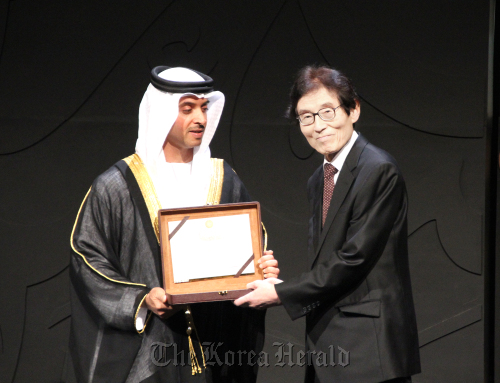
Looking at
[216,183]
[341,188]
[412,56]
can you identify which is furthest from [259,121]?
[341,188]

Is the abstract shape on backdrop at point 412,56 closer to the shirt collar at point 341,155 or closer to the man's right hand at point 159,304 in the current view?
the shirt collar at point 341,155

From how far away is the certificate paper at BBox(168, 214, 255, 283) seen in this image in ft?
6.49

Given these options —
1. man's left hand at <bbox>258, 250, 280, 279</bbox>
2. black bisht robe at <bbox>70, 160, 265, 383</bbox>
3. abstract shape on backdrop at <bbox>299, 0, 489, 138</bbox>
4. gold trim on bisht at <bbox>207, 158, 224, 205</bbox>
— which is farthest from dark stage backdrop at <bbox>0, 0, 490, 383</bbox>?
man's left hand at <bbox>258, 250, 280, 279</bbox>

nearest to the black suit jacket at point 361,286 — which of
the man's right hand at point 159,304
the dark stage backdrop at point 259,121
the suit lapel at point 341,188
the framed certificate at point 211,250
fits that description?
the suit lapel at point 341,188

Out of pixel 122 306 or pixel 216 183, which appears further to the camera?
pixel 216 183

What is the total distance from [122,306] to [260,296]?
1.45 ft

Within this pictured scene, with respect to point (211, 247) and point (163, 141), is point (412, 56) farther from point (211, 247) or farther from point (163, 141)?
point (211, 247)

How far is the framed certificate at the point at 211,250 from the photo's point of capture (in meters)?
1.96

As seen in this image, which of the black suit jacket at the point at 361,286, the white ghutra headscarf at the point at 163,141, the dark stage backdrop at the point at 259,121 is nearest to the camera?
the black suit jacket at the point at 361,286

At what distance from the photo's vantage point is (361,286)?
76.8 inches

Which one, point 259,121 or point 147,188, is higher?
point 259,121

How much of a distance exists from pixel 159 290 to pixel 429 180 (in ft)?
6.45

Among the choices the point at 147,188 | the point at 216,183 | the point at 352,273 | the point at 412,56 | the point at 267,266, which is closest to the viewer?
the point at 352,273

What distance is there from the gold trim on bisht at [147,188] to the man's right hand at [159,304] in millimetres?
203
